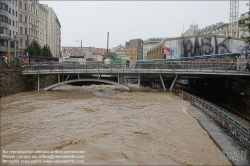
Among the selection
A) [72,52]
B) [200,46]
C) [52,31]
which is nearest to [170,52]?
[200,46]

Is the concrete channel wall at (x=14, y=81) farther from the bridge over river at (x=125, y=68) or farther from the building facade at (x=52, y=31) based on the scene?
the building facade at (x=52, y=31)


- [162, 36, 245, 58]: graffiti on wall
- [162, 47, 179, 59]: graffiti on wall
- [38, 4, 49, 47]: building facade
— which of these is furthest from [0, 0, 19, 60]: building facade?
[162, 36, 245, 58]: graffiti on wall

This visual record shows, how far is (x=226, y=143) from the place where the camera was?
12398 millimetres

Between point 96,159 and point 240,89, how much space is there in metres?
24.7

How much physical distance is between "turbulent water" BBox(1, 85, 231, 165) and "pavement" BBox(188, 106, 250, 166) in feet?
0.99

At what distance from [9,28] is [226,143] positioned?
46.9 meters

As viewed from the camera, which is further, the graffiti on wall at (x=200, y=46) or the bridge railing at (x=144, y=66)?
the graffiti on wall at (x=200, y=46)

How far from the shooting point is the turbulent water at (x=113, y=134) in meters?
10.8

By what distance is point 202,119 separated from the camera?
17594mm

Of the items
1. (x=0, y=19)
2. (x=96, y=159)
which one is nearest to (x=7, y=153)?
(x=96, y=159)

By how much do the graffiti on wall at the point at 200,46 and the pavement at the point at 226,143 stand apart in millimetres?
27227

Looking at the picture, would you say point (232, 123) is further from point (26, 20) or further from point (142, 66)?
point (26, 20)

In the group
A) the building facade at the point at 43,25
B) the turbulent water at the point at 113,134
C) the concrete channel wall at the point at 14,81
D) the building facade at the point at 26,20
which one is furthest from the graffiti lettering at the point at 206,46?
the building facade at the point at 43,25

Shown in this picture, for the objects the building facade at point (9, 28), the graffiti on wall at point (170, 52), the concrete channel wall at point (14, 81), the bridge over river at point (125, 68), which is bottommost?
the concrete channel wall at point (14, 81)
